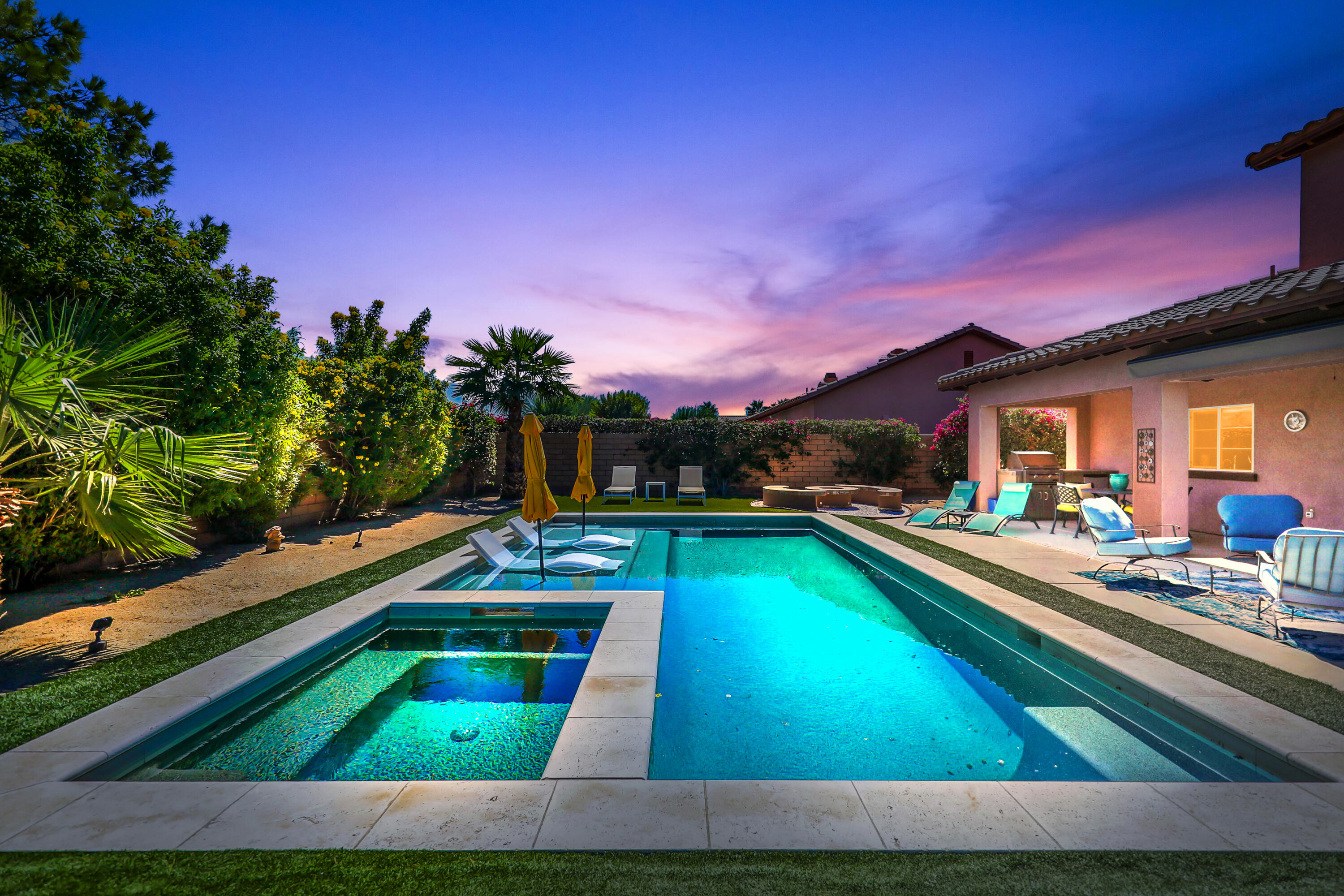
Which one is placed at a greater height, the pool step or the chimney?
the chimney

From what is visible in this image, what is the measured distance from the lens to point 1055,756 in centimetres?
335

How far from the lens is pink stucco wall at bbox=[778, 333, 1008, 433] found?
22.8 m

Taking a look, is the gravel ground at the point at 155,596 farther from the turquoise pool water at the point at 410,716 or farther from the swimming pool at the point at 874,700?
the swimming pool at the point at 874,700

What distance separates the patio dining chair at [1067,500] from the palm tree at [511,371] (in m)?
12.0

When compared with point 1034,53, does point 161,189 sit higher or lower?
lower

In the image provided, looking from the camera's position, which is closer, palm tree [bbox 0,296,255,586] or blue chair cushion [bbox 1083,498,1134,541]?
palm tree [bbox 0,296,255,586]

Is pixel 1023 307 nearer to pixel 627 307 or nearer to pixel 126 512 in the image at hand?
pixel 627 307

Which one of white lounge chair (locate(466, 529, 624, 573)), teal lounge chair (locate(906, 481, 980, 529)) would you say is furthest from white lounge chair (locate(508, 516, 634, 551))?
teal lounge chair (locate(906, 481, 980, 529))

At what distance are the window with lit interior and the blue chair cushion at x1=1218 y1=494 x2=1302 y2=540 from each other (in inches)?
118

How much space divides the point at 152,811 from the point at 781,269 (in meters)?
16.1

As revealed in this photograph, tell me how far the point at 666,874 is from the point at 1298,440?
1176 cm

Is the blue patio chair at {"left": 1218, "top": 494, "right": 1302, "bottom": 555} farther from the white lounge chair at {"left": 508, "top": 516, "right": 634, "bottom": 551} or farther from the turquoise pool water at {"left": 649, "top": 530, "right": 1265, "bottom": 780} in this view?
the white lounge chair at {"left": 508, "top": 516, "right": 634, "bottom": 551}

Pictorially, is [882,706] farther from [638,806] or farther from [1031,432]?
[1031,432]

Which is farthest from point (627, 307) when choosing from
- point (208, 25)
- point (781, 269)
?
point (208, 25)
